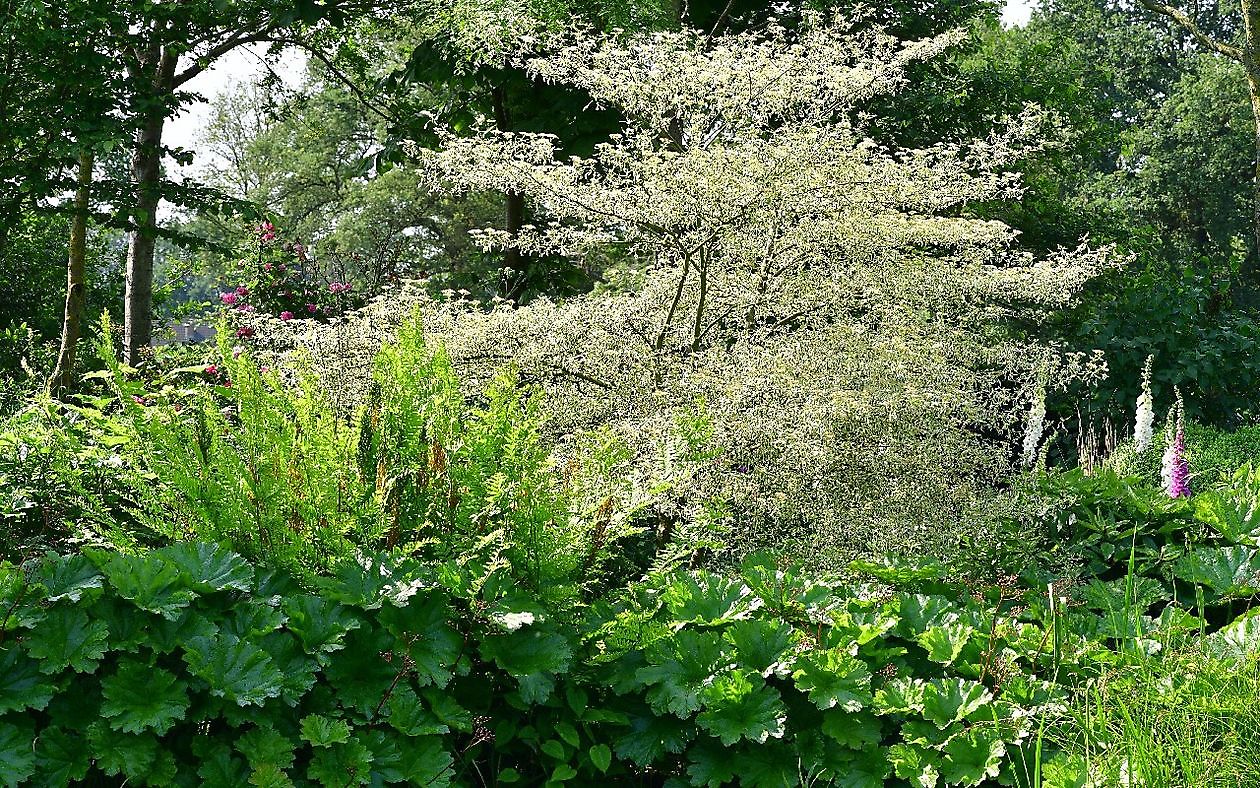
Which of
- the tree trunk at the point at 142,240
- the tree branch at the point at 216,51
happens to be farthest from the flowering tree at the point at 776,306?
the tree branch at the point at 216,51

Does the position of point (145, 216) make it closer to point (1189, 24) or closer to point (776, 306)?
point (776, 306)

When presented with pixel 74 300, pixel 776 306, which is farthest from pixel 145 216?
pixel 776 306

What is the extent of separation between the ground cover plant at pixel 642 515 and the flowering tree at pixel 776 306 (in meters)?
0.02

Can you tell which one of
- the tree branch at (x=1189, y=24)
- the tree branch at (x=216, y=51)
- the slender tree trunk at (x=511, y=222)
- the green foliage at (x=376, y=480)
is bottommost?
the green foliage at (x=376, y=480)

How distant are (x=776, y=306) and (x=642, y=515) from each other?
127cm

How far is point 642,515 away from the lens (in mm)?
3707

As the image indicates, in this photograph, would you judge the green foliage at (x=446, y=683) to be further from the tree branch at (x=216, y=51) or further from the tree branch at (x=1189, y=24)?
the tree branch at (x=1189, y=24)

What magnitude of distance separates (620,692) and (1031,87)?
8980mm

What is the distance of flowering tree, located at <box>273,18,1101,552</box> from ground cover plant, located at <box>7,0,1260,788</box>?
0.02 m

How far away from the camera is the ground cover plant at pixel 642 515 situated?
6.62ft

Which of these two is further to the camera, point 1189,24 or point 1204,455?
point 1189,24

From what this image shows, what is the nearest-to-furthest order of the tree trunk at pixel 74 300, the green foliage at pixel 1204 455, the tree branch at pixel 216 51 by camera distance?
the green foliage at pixel 1204 455
the tree trunk at pixel 74 300
the tree branch at pixel 216 51

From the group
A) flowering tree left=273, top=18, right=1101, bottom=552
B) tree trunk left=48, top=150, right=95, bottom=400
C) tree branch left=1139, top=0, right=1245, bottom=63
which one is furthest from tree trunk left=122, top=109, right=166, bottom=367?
tree branch left=1139, top=0, right=1245, bottom=63

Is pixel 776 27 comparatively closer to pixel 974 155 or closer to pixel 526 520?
pixel 974 155
